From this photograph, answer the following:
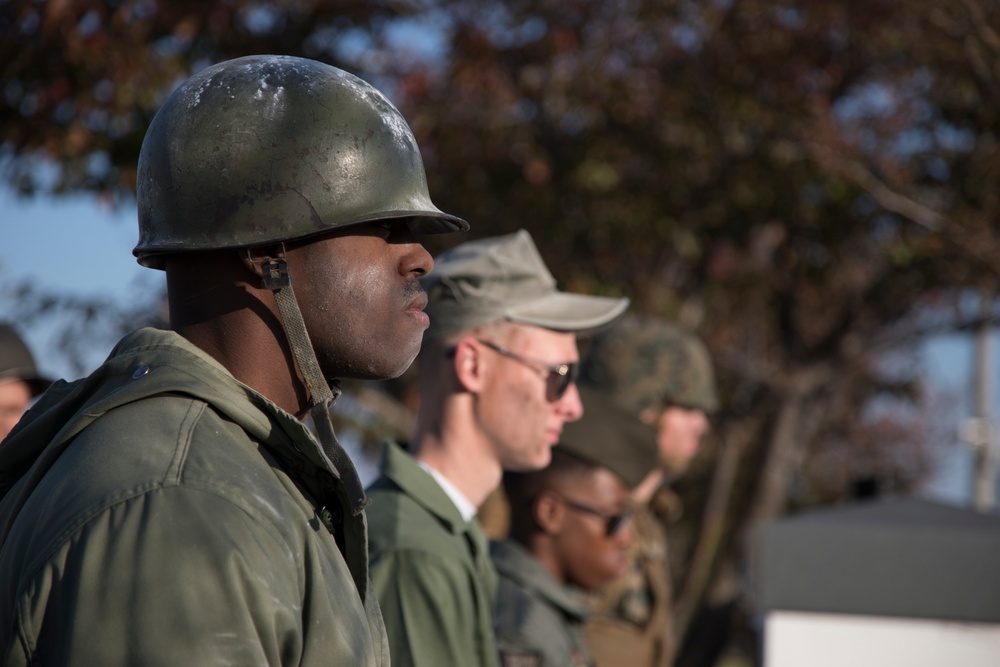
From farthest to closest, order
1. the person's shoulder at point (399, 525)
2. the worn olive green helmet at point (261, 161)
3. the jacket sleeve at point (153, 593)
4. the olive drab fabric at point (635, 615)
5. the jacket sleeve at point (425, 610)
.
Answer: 1. the olive drab fabric at point (635, 615)
2. the person's shoulder at point (399, 525)
3. the jacket sleeve at point (425, 610)
4. the worn olive green helmet at point (261, 161)
5. the jacket sleeve at point (153, 593)

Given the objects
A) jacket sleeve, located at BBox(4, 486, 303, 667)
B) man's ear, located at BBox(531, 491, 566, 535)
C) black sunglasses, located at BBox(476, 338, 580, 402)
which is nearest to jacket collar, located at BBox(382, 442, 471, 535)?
black sunglasses, located at BBox(476, 338, 580, 402)

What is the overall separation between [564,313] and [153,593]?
8.51ft

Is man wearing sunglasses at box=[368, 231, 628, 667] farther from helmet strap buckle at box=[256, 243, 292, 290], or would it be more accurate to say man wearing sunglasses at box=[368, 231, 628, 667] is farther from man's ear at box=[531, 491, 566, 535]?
helmet strap buckle at box=[256, 243, 292, 290]

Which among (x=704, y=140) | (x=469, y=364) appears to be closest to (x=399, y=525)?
(x=469, y=364)

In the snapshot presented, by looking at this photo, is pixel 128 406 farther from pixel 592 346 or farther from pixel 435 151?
pixel 435 151

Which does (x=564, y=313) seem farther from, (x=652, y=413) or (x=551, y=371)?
(x=652, y=413)

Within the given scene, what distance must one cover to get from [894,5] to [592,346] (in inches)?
141

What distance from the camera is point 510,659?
3803 mm

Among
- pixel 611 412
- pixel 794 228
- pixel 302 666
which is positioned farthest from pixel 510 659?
pixel 794 228

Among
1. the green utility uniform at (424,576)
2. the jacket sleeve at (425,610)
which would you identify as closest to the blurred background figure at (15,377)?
the green utility uniform at (424,576)

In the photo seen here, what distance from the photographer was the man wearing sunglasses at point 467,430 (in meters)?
3.17

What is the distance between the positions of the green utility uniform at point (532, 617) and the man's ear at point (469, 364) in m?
0.74

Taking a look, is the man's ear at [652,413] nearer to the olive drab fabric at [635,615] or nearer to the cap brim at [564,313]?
the olive drab fabric at [635,615]

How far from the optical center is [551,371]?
3.94m
